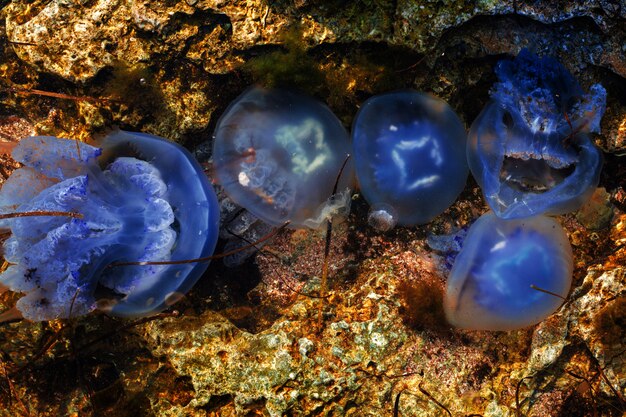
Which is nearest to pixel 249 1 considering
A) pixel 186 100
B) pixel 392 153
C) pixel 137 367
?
pixel 186 100

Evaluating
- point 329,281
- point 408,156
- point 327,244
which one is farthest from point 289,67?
point 329,281

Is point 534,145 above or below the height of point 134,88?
below

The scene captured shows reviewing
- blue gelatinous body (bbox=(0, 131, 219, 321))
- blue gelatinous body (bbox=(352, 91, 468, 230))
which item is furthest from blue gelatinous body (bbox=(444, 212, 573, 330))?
blue gelatinous body (bbox=(0, 131, 219, 321))

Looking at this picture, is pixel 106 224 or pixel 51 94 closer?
pixel 106 224

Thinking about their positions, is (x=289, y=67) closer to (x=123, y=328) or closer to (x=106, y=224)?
(x=106, y=224)

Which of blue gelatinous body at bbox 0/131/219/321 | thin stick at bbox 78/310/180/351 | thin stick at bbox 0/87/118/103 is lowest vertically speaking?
thin stick at bbox 78/310/180/351

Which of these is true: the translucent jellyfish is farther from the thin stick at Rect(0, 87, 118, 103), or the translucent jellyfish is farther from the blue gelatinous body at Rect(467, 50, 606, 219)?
the blue gelatinous body at Rect(467, 50, 606, 219)

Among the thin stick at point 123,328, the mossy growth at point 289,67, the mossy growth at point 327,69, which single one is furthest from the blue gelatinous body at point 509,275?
the thin stick at point 123,328

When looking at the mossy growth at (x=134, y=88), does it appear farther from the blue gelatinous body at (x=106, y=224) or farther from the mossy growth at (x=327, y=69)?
the mossy growth at (x=327, y=69)
